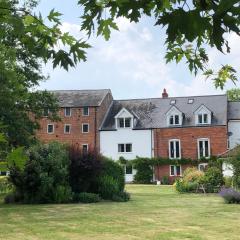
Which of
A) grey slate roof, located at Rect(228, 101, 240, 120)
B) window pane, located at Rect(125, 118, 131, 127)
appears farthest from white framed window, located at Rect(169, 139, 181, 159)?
grey slate roof, located at Rect(228, 101, 240, 120)

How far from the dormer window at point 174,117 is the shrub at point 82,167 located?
34995mm

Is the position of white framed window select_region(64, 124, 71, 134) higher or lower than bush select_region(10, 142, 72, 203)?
higher

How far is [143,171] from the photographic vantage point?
191 ft

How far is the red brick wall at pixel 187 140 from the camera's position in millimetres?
57312

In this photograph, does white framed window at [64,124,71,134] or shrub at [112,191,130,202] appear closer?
shrub at [112,191,130,202]

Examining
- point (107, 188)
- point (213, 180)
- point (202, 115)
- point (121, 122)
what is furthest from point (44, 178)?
point (121, 122)

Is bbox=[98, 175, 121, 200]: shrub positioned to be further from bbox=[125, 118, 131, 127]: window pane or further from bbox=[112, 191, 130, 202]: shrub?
bbox=[125, 118, 131, 127]: window pane

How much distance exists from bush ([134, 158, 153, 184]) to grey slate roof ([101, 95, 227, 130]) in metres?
4.38

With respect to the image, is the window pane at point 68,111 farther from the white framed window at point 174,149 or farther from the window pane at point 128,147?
the white framed window at point 174,149

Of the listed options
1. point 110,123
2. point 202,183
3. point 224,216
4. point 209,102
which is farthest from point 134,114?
point 224,216

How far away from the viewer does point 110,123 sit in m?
61.8

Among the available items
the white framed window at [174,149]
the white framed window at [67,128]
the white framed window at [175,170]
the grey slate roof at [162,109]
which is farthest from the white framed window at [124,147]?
the white framed window at [67,128]

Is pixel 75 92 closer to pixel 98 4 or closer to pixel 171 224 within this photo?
pixel 171 224

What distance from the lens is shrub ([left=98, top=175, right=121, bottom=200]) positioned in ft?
82.5
